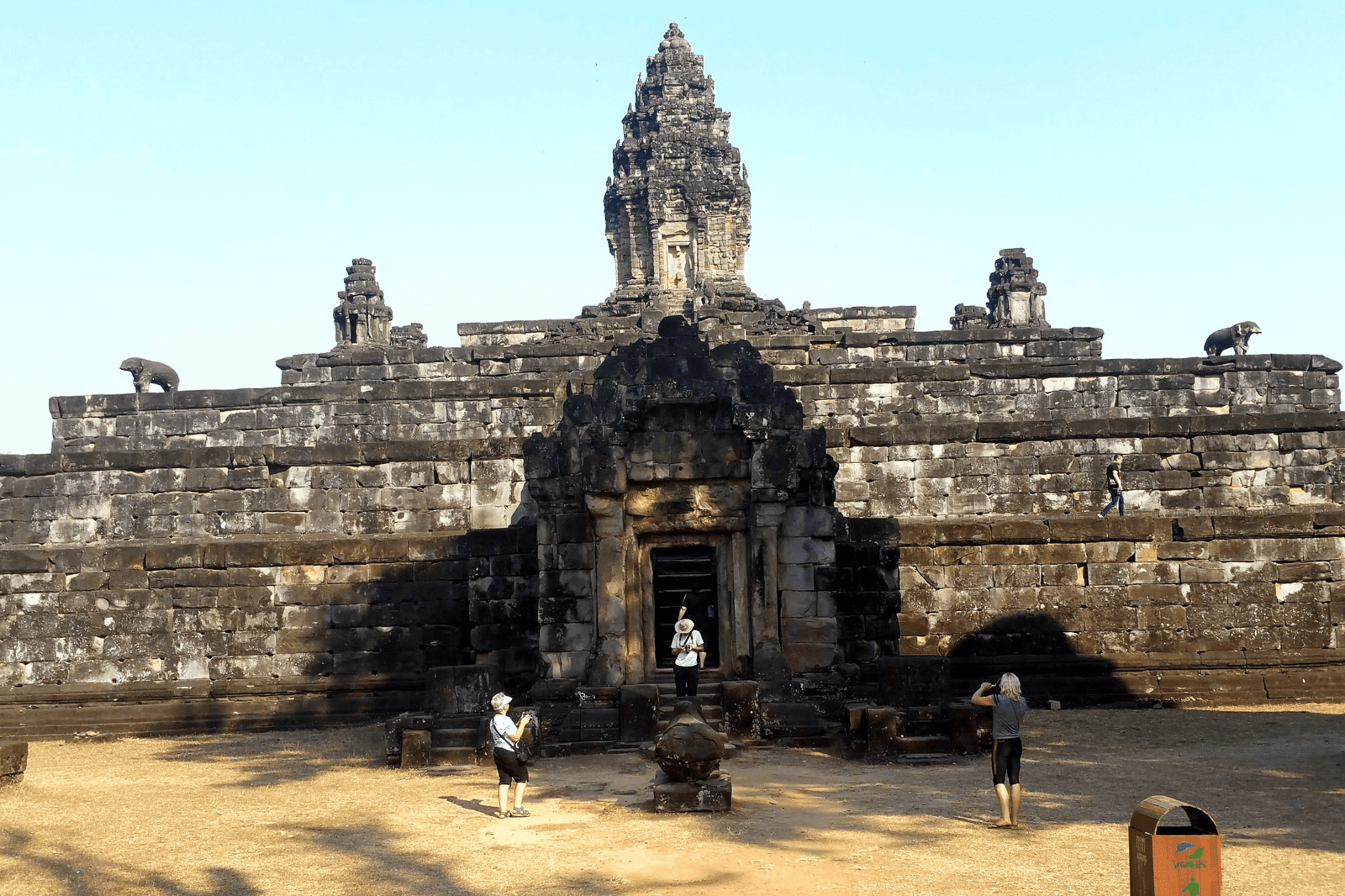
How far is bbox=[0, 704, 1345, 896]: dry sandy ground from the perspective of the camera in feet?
29.5

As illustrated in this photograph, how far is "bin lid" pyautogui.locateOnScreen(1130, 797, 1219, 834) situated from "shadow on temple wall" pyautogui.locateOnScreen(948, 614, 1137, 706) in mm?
10895

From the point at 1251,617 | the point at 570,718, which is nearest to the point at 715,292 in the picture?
the point at 1251,617

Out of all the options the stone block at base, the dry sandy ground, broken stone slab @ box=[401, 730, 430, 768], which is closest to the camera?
the dry sandy ground

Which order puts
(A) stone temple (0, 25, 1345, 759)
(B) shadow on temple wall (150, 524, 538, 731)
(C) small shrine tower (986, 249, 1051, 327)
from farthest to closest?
(C) small shrine tower (986, 249, 1051, 327) < (B) shadow on temple wall (150, 524, 538, 731) < (A) stone temple (0, 25, 1345, 759)

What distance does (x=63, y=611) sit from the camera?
1864 cm

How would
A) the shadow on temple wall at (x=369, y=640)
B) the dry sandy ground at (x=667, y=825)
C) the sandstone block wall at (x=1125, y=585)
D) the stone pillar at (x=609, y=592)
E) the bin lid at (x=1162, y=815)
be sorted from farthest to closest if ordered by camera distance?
the sandstone block wall at (x=1125, y=585), the shadow on temple wall at (x=369, y=640), the stone pillar at (x=609, y=592), the dry sandy ground at (x=667, y=825), the bin lid at (x=1162, y=815)

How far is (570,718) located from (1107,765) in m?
5.81

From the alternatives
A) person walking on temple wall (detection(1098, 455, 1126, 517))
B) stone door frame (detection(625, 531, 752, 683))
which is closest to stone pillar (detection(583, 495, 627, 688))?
stone door frame (detection(625, 531, 752, 683))

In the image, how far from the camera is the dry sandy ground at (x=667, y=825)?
354 inches

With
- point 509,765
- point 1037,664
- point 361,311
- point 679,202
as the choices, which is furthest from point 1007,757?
point 679,202

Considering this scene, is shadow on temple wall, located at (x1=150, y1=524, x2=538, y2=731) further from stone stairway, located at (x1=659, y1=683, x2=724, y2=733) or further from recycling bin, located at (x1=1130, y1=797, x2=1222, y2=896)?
recycling bin, located at (x1=1130, y1=797, x2=1222, y2=896)

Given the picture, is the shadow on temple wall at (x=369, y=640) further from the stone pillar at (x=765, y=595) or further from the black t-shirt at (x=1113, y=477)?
the black t-shirt at (x=1113, y=477)

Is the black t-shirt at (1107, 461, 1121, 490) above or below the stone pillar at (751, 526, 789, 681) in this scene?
above

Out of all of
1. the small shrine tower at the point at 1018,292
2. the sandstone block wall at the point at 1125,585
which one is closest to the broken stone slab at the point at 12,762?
the sandstone block wall at the point at 1125,585
